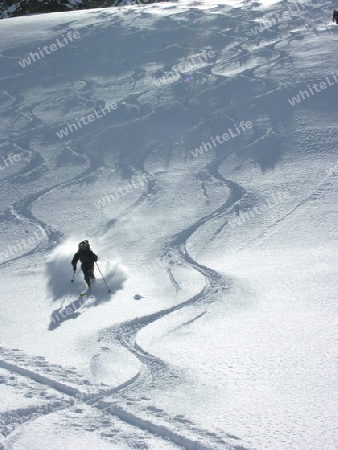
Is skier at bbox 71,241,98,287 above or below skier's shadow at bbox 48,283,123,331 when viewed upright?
above

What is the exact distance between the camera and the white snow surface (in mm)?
6645

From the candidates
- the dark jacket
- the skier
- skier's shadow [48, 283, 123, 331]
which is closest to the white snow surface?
skier's shadow [48, 283, 123, 331]

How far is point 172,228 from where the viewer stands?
13047 mm

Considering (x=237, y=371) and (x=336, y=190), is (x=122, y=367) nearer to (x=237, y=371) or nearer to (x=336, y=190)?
(x=237, y=371)

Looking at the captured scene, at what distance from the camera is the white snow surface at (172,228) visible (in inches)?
262

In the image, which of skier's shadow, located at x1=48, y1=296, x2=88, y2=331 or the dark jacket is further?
the dark jacket

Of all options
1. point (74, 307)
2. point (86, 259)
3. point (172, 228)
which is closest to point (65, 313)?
point (74, 307)

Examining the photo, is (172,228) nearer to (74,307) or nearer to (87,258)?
(87,258)

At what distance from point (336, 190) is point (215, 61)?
10.3 m

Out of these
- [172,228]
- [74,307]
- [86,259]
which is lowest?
[74,307]

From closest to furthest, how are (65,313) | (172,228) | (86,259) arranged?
1. (65,313)
2. (86,259)
3. (172,228)

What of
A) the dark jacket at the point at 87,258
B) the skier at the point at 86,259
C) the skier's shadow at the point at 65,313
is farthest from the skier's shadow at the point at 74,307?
the dark jacket at the point at 87,258

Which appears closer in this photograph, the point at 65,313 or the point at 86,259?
the point at 65,313

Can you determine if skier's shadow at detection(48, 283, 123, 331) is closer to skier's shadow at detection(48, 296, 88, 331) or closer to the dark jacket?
skier's shadow at detection(48, 296, 88, 331)
